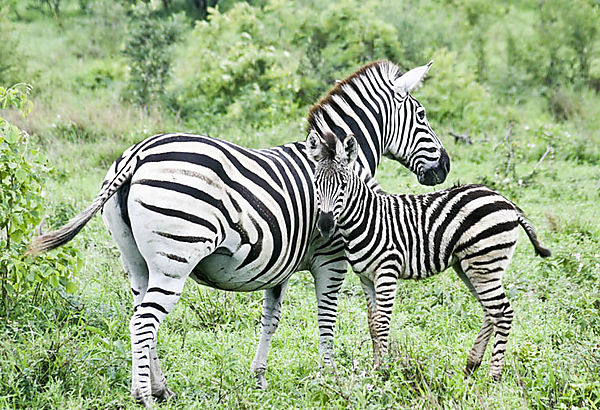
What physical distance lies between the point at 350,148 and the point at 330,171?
0.25 metres

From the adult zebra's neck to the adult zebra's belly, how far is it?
133 cm

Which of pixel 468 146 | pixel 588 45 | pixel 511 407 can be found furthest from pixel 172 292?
pixel 588 45

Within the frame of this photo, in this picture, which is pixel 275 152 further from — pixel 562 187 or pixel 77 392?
Answer: pixel 562 187

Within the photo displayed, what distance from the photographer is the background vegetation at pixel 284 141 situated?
4664mm

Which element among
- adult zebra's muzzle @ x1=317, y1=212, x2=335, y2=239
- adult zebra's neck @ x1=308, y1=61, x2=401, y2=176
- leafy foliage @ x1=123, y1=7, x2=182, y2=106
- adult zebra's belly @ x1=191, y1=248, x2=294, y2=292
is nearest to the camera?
adult zebra's belly @ x1=191, y1=248, x2=294, y2=292

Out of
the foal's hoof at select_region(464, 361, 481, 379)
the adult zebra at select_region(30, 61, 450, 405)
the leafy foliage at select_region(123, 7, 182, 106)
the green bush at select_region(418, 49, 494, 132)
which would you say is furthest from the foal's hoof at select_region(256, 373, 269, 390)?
the leafy foliage at select_region(123, 7, 182, 106)

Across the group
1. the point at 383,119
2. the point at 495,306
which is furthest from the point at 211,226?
the point at 495,306

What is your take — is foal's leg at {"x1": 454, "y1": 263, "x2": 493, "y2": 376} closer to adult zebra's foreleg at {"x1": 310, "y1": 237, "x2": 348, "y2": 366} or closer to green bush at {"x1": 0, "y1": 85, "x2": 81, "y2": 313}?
adult zebra's foreleg at {"x1": 310, "y1": 237, "x2": 348, "y2": 366}

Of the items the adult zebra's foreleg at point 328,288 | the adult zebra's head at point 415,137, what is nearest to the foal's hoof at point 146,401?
the adult zebra's foreleg at point 328,288

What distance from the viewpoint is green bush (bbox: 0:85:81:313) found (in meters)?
5.06

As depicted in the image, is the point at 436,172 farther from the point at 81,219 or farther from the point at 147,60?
the point at 147,60

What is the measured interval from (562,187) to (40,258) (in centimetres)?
837

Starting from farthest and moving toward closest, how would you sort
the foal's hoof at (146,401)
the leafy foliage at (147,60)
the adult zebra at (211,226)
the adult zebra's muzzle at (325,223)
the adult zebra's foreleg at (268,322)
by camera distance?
the leafy foliage at (147,60) → the adult zebra's foreleg at (268,322) → the adult zebra's muzzle at (325,223) → the foal's hoof at (146,401) → the adult zebra at (211,226)

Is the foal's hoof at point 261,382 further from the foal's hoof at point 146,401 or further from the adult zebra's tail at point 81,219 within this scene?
the adult zebra's tail at point 81,219
